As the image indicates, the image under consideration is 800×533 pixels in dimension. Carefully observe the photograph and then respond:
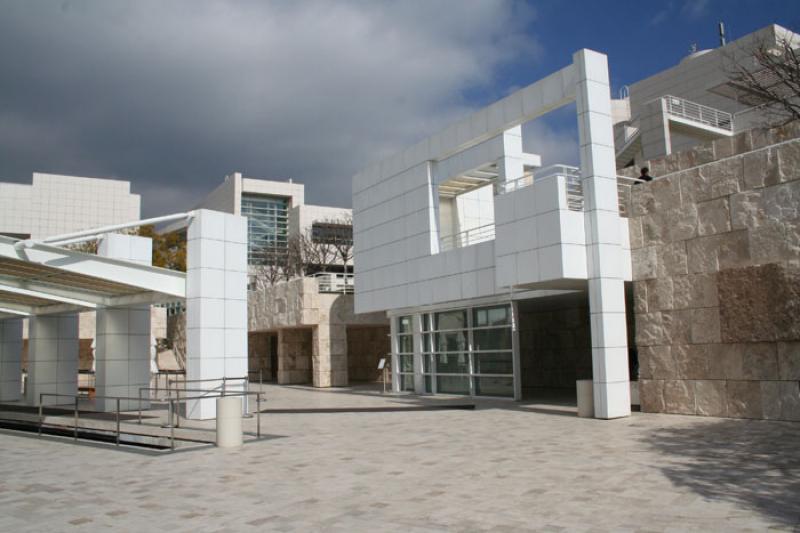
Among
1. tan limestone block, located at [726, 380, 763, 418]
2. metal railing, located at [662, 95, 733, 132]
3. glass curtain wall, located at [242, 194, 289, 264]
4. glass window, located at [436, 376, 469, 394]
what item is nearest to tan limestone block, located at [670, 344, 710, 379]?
tan limestone block, located at [726, 380, 763, 418]

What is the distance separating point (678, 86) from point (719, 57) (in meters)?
2.63

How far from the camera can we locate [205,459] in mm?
11844

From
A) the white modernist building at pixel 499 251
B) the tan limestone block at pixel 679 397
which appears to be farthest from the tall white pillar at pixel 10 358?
the tan limestone block at pixel 679 397

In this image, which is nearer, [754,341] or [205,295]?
[754,341]

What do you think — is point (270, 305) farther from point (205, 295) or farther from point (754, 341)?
point (754, 341)

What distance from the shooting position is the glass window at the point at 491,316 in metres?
21.3

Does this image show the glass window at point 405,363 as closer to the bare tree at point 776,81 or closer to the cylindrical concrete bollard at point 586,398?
the cylindrical concrete bollard at point 586,398

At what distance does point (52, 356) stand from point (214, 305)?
1002 centimetres

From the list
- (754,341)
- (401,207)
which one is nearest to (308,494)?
(754,341)

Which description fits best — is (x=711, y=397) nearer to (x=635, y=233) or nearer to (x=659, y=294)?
(x=659, y=294)

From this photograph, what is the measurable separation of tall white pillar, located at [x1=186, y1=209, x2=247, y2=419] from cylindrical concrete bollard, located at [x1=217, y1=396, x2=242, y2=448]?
472 centimetres

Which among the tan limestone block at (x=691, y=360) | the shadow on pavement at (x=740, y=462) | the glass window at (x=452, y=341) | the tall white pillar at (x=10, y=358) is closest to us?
the shadow on pavement at (x=740, y=462)

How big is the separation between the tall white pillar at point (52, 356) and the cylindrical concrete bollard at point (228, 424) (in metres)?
14.4

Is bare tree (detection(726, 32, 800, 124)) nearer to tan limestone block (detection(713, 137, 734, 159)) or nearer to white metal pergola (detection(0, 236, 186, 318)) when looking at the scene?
tan limestone block (detection(713, 137, 734, 159))
